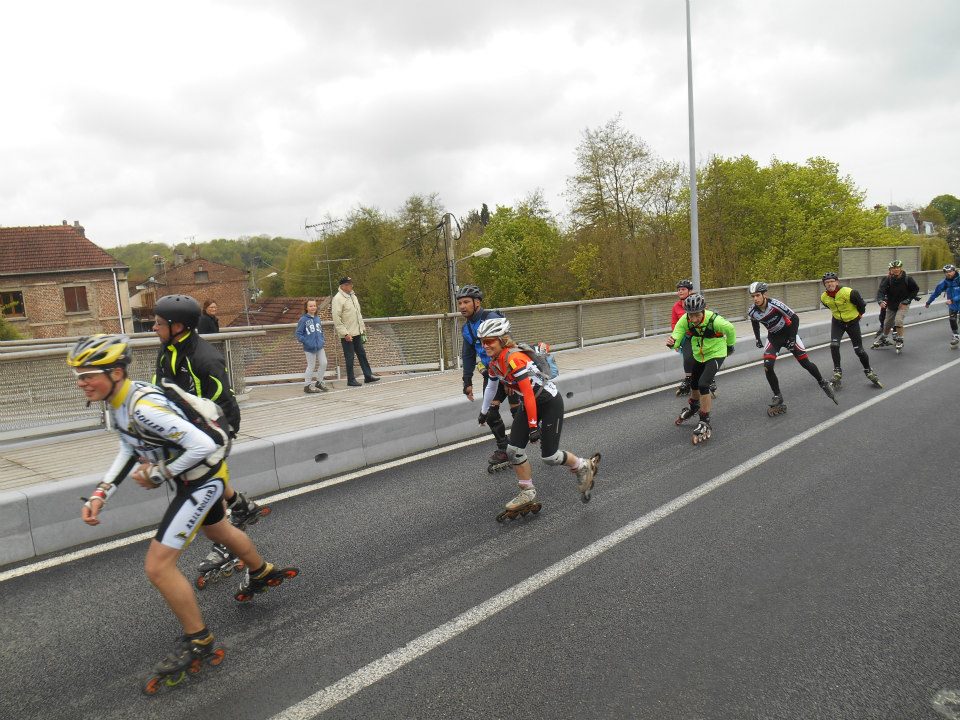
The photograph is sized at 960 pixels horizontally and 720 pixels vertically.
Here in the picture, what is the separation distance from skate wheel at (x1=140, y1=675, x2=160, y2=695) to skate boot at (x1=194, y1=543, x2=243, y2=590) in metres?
1.26

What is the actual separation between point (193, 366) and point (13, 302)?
1975 inches

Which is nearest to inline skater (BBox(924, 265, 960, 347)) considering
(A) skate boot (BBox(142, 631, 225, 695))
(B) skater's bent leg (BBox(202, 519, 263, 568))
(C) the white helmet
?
(C) the white helmet

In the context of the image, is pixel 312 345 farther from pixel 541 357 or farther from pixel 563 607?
pixel 563 607

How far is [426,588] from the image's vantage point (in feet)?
14.8

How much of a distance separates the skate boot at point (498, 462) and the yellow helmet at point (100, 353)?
438 cm

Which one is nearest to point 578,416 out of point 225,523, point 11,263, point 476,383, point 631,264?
point 476,383

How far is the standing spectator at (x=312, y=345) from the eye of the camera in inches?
460

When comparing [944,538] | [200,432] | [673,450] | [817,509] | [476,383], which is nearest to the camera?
[200,432]

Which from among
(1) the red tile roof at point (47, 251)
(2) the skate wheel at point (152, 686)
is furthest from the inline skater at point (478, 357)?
(1) the red tile roof at point (47, 251)

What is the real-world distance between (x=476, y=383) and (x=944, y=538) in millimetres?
7704

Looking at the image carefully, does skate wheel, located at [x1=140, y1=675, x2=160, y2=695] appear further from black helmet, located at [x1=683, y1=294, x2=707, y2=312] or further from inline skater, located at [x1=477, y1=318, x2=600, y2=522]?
black helmet, located at [x1=683, y1=294, x2=707, y2=312]

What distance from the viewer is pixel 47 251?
48.1 meters

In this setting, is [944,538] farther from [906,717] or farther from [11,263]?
[11,263]

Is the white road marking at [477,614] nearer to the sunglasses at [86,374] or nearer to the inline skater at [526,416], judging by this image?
the inline skater at [526,416]
